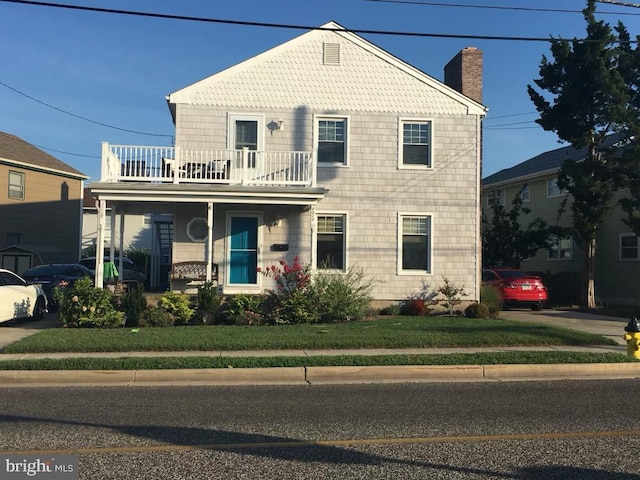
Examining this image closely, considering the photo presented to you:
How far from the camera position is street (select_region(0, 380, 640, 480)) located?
4711 mm

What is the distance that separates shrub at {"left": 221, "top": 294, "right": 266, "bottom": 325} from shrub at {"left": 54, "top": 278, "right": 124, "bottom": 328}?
2.55 meters

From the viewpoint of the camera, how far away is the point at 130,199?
14625 mm

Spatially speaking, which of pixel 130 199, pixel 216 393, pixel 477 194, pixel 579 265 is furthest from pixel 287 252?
pixel 579 265

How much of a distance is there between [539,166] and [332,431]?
86.7ft

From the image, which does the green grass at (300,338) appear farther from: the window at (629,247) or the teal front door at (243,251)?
the window at (629,247)

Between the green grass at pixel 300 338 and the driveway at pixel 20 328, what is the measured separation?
532 mm

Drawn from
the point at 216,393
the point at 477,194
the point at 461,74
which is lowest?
the point at 216,393

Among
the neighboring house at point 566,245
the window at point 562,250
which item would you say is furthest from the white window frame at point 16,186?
the window at point 562,250

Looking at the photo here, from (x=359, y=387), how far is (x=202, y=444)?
347 centimetres

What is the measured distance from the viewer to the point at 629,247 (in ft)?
74.7

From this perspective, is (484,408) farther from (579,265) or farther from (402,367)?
(579,265)

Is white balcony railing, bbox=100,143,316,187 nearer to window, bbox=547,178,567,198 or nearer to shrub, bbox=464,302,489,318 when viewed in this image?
shrub, bbox=464,302,489,318

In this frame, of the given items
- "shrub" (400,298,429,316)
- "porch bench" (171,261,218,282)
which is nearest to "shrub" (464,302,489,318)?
"shrub" (400,298,429,316)

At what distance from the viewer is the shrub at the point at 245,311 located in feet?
45.6
